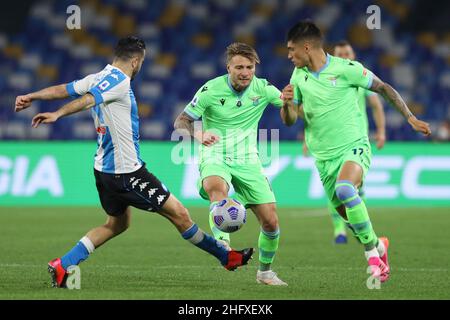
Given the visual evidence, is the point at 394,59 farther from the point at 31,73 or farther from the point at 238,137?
the point at 238,137

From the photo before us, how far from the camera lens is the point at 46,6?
25.8 meters

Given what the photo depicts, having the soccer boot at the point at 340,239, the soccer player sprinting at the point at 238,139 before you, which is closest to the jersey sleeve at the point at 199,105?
the soccer player sprinting at the point at 238,139

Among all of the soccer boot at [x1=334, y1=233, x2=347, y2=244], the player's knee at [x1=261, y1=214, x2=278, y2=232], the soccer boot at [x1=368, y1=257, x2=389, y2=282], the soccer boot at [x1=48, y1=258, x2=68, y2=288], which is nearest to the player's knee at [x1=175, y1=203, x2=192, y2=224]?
the player's knee at [x1=261, y1=214, x2=278, y2=232]

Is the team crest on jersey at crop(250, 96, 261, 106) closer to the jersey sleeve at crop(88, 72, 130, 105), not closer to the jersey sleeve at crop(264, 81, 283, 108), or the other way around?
the jersey sleeve at crop(264, 81, 283, 108)

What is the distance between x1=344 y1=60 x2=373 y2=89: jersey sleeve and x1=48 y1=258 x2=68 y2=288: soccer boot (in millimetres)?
2948

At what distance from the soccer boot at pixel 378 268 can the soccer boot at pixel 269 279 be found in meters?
0.75

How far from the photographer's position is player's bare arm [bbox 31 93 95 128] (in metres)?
7.09

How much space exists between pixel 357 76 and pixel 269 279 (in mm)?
1913

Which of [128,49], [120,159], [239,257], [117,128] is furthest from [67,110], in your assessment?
[239,257]

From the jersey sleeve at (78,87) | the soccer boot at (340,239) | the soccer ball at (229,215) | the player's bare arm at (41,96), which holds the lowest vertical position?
the soccer boot at (340,239)

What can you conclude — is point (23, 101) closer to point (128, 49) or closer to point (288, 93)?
point (128, 49)

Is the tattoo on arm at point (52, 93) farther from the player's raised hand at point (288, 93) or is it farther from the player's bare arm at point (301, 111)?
the player's bare arm at point (301, 111)

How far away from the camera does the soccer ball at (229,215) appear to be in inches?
318
